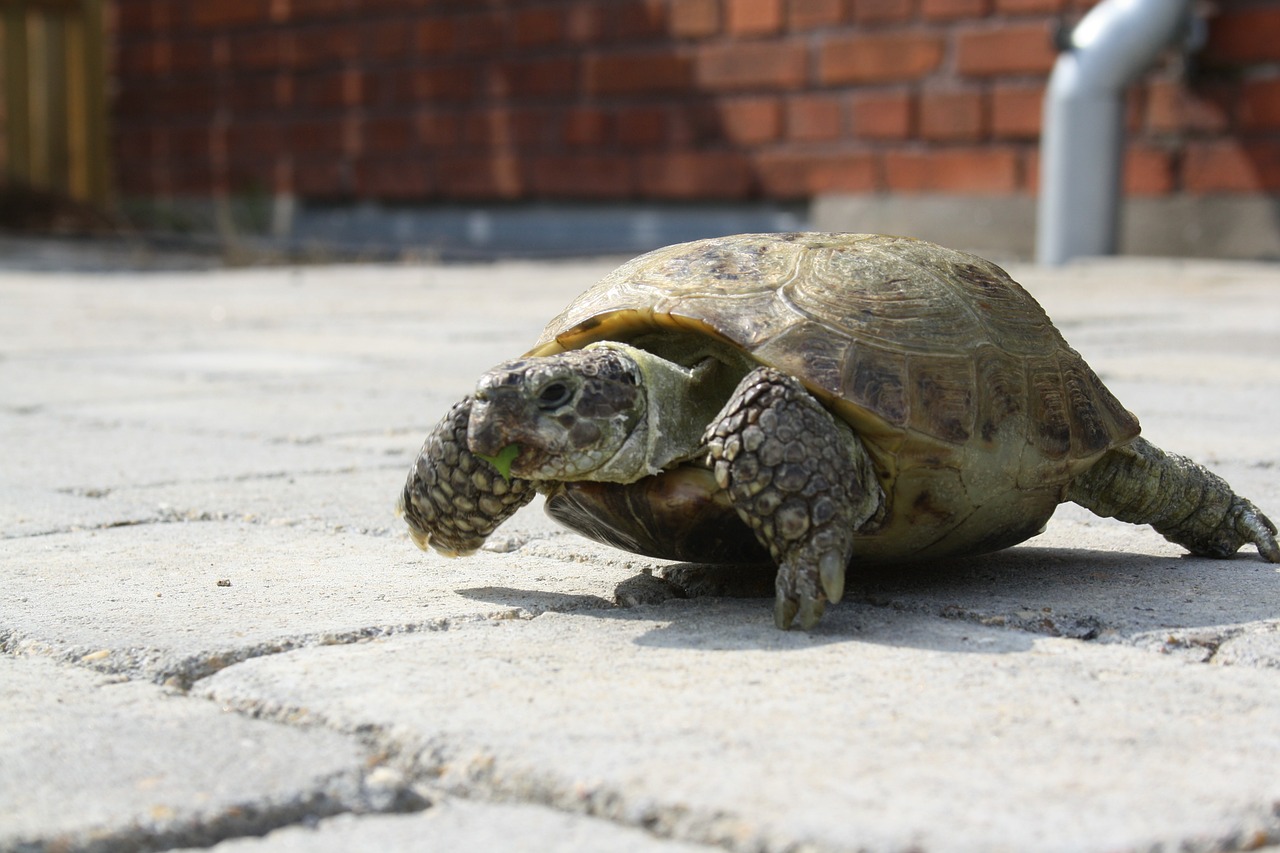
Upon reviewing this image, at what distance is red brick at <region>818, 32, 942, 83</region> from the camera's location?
926cm

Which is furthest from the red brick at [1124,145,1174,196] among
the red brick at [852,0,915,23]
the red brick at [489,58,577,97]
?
the red brick at [489,58,577,97]

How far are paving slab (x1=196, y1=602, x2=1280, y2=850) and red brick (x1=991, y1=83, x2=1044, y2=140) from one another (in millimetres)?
7207

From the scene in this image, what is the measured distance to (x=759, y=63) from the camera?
10.1 meters

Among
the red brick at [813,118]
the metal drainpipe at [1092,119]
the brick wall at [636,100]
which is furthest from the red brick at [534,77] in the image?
the metal drainpipe at [1092,119]

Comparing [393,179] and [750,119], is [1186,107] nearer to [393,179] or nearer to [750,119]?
[750,119]

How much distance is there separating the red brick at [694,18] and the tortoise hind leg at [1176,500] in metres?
8.07

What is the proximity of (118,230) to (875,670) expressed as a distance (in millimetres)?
12016

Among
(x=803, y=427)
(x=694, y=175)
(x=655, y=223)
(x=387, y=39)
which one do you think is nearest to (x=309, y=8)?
(x=387, y=39)

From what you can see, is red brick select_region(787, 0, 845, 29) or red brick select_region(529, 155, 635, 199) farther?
red brick select_region(529, 155, 635, 199)

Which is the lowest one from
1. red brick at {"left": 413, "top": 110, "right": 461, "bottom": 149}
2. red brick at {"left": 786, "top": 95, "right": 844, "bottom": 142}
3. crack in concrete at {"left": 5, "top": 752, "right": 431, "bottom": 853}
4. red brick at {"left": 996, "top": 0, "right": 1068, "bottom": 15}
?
crack in concrete at {"left": 5, "top": 752, "right": 431, "bottom": 853}

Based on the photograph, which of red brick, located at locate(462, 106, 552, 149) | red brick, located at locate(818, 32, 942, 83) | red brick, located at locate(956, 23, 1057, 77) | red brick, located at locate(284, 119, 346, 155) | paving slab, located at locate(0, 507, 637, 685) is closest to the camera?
paving slab, located at locate(0, 507, 637, 685)

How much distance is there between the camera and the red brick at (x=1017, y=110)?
8844 millimetres

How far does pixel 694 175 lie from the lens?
10523 mm

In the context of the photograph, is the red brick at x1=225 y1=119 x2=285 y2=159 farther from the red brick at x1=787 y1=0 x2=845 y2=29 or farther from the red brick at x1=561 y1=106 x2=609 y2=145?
the red brick at x1=787 y1=0 x2=845 y2=29
